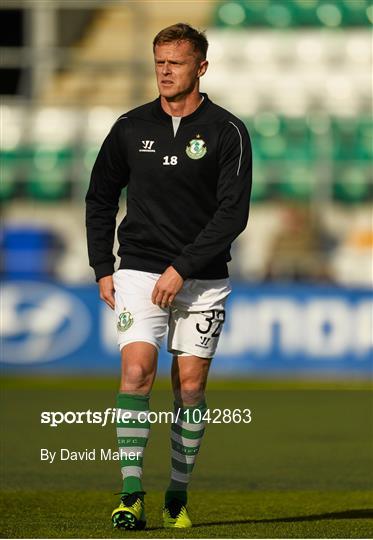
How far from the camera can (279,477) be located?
7945mm

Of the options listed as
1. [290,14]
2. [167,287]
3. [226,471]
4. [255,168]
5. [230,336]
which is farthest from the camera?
[290,14]

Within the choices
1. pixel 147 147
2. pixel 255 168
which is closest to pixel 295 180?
pixel 255 168

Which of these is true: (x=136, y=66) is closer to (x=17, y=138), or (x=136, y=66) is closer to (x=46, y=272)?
(x=17, y=138)

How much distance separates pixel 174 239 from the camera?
18.6 ft

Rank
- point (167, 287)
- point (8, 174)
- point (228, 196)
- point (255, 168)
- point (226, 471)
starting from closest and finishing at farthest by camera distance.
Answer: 1. point (167, 287)
2. point (228, 196)
3. point (226, 471)
4. point (255, 168)
5. point (8, 174)

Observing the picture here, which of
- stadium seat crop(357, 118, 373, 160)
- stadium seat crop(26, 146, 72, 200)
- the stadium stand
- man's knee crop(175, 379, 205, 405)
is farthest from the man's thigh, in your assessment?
stadium seat crop(357, 118, 373, 160)

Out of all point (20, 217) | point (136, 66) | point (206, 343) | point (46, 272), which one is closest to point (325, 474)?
point (206, 343)

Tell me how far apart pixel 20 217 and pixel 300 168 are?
3737 mm

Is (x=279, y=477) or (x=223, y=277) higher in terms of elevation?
(x=223, y=277)

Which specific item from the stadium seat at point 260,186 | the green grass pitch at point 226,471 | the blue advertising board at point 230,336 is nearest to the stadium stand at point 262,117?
the stadium seat at point 260,186

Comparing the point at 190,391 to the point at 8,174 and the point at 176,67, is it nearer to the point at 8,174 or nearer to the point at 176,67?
the point at 176,67

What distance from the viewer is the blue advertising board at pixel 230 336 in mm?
14594

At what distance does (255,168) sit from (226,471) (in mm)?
10270

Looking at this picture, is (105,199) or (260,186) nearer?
(105,199)
